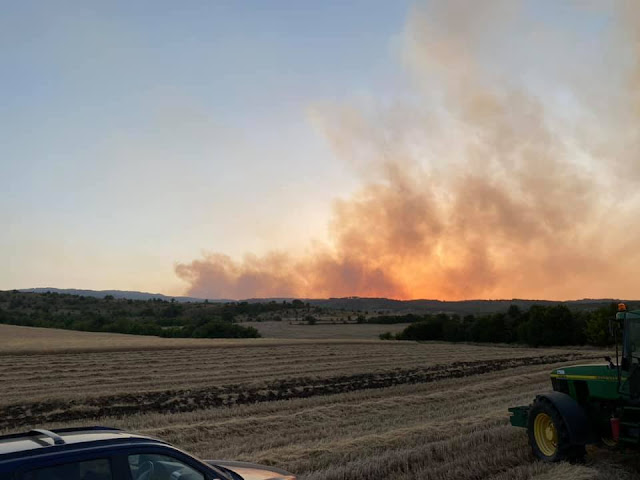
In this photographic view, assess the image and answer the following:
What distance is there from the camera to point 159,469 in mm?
4633

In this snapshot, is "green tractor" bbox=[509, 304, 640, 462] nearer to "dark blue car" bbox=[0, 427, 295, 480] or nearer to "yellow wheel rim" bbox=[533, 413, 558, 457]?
"yellow wheel rim" bbox=[533, 413, 558, 457]

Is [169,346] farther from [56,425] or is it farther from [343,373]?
[56,425]

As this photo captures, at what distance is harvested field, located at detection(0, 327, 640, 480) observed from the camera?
32.2 ft

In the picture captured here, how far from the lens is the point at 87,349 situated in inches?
1383

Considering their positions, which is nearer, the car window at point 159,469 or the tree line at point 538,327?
the car window at point 159,469

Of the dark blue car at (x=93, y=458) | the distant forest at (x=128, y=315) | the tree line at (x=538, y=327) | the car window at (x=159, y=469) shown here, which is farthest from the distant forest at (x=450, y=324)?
the dark blue car at (x=93, y=458)

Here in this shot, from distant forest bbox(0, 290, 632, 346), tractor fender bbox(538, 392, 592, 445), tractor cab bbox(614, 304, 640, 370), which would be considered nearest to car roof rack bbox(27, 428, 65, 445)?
tractor fender bbox(538, 392, 592, 445)

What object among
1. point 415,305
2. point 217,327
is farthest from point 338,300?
point 217,327

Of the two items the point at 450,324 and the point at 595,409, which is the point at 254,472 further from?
the point at 450,324

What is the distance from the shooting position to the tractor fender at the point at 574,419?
9336mm

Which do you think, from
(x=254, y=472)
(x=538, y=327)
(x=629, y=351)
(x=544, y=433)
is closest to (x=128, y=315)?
(x=538, y=327)

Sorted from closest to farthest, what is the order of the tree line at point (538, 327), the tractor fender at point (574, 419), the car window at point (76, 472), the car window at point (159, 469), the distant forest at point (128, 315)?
1. the car window at point (76, 472)
2. the car window at point (159, 469)
3. the tractor fender at point (574, 419)
4. the tree line at point (538, 327)
5. the distant forest at point (128, 315)

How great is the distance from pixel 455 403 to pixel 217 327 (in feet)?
166

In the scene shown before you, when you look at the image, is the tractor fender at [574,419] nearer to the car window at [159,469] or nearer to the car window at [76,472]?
the car window at [159,469]
